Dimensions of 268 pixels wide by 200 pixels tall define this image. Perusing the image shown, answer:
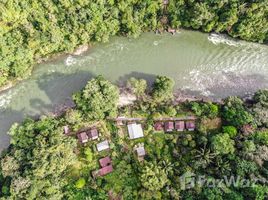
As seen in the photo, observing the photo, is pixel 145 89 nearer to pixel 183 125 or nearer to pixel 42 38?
pixel 183 125

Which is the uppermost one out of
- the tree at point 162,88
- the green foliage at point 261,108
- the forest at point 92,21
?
the forest at point 92,21

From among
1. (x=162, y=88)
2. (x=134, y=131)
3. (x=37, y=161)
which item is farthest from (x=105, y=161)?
(x=162, y=88)

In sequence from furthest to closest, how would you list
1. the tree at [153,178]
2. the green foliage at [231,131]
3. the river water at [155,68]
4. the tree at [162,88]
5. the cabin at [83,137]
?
the river water at [155,68] → the tree at [162,88] → the cabin at [83,137] → the green foliage at [231,131] → the tree at [153,178]

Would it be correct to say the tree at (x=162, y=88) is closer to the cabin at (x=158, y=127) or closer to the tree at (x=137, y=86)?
the tree at (x=137, y=86)

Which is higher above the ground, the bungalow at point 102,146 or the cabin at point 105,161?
the bungalow at point 102,146

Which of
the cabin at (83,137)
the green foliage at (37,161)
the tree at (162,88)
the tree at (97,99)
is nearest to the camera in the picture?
the green foliage at (37,161)

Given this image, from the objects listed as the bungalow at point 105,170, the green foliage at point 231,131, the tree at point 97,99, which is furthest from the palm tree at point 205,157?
the tree at point 97,99
